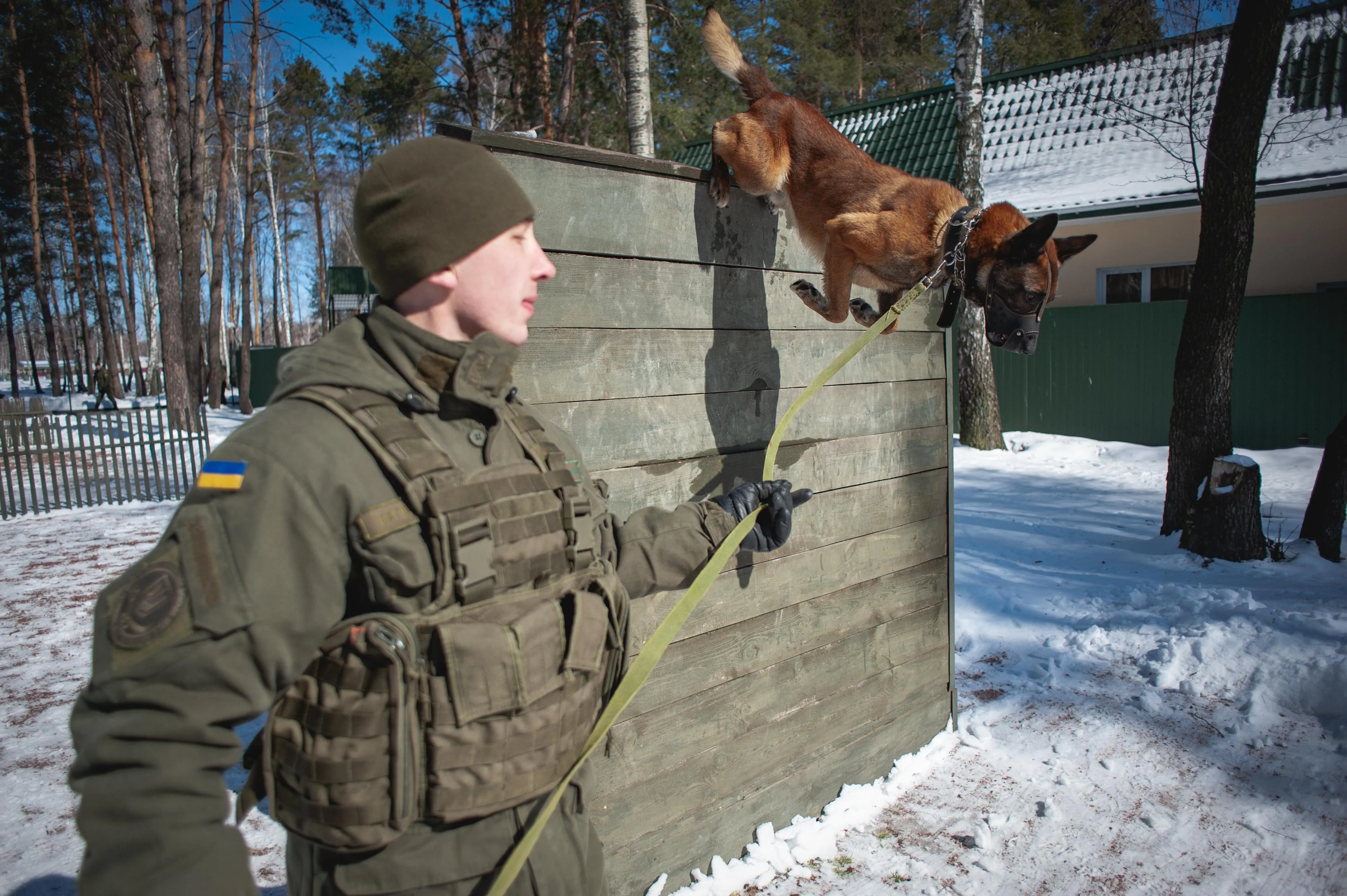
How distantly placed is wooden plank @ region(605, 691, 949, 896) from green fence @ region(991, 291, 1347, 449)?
8.44m

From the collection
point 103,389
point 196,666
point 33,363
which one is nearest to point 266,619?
point 196,666

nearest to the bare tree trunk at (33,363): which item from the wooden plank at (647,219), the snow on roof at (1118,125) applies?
the snow on roof at (1118,125)

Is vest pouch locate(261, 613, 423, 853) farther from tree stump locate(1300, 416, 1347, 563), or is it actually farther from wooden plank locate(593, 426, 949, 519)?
tree stump locate(1300, 416, 1347, 563)

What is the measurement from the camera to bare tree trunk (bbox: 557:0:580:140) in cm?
1519

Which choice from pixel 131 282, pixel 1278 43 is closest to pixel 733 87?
pixel 1278 43

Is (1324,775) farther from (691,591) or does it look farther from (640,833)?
(691,591)

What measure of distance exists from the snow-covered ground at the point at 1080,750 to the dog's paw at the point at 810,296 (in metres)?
2.16

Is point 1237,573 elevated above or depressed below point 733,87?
below

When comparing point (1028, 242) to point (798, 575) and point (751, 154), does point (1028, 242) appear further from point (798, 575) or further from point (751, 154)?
point (798, 575)

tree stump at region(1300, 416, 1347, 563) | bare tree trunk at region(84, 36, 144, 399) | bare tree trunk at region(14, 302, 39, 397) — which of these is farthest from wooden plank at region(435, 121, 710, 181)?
bare tree trunk at region(14, 302, 39, 397)

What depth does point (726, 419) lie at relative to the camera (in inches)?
118

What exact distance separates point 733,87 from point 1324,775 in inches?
633

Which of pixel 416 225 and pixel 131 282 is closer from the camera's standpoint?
pixel 416 225

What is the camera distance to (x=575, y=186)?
95.7 inches
